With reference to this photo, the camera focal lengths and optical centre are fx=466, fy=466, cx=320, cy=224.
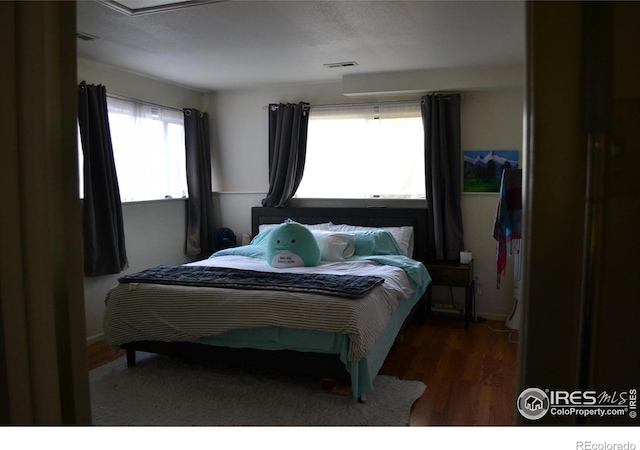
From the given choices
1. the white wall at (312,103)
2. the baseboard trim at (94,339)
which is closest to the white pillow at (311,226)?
the white wall at (312,103)

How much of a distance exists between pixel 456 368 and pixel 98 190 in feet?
10.6

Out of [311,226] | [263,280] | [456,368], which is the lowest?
[456,368]

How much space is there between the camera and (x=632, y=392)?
26.0 inches

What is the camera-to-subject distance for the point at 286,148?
16.6 feet

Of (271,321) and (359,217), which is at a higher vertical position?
(359,217)

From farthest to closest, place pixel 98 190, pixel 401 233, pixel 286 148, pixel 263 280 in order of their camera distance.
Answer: pixel 286 148, pixel 401 233, pixel 98 190, pixel 263 280

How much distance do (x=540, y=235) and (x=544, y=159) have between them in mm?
102

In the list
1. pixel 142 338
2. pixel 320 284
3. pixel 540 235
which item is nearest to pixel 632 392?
pixel 540 235

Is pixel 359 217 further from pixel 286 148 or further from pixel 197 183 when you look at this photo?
pixel 197 183

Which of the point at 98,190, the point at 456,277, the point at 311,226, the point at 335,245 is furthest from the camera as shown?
the point at 311,226

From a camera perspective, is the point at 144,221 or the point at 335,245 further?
the point at 144,221

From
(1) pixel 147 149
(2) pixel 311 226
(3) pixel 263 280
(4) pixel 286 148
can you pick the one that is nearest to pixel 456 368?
(3) pixel 263 280

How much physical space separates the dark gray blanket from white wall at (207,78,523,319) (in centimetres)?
186

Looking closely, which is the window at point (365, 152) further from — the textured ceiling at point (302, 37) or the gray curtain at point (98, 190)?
the gray curtain at point (98, 190)
